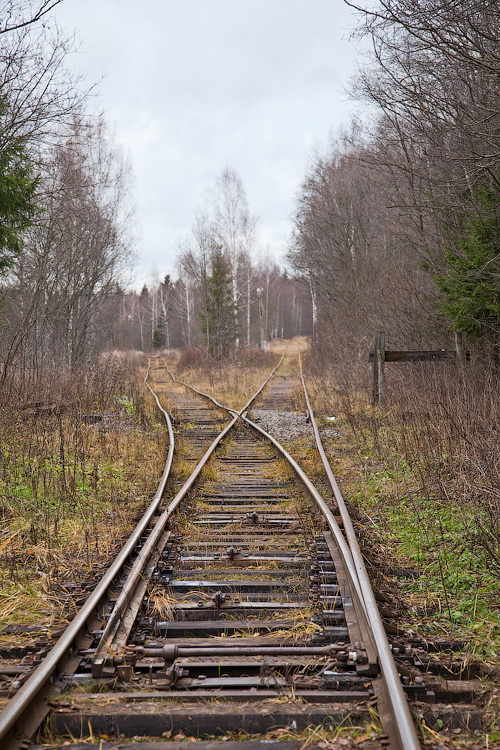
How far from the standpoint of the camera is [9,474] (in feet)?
23.4

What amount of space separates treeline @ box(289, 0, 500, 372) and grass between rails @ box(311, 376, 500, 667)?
251 centimetres

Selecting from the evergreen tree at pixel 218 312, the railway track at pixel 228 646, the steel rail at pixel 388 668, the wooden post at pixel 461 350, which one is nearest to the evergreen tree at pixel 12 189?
the railway track at pixel 228 646

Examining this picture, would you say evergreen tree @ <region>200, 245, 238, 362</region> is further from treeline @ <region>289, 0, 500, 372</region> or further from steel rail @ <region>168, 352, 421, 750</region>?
steel rail @ <region>168, 352, 421, 750</region>

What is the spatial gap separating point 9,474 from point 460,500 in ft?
17.1

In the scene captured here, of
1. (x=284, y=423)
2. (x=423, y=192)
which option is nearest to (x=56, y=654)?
(x=284, y=423)

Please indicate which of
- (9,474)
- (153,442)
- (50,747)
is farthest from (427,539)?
(153,442)

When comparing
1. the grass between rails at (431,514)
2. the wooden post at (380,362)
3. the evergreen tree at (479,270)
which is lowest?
the grass between rails at (431,514)

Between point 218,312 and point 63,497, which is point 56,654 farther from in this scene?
point 218,312

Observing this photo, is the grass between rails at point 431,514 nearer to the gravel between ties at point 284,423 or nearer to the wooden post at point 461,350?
the gravel between ties at point 284,423

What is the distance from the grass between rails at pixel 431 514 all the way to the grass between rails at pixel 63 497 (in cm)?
240

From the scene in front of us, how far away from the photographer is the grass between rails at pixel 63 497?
430cm

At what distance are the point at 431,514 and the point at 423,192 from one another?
808 cm

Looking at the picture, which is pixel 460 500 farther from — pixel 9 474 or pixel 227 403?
pixel 227 403

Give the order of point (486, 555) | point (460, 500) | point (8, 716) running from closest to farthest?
point (8, 716) < point (486, 555) < point (460, 500)
